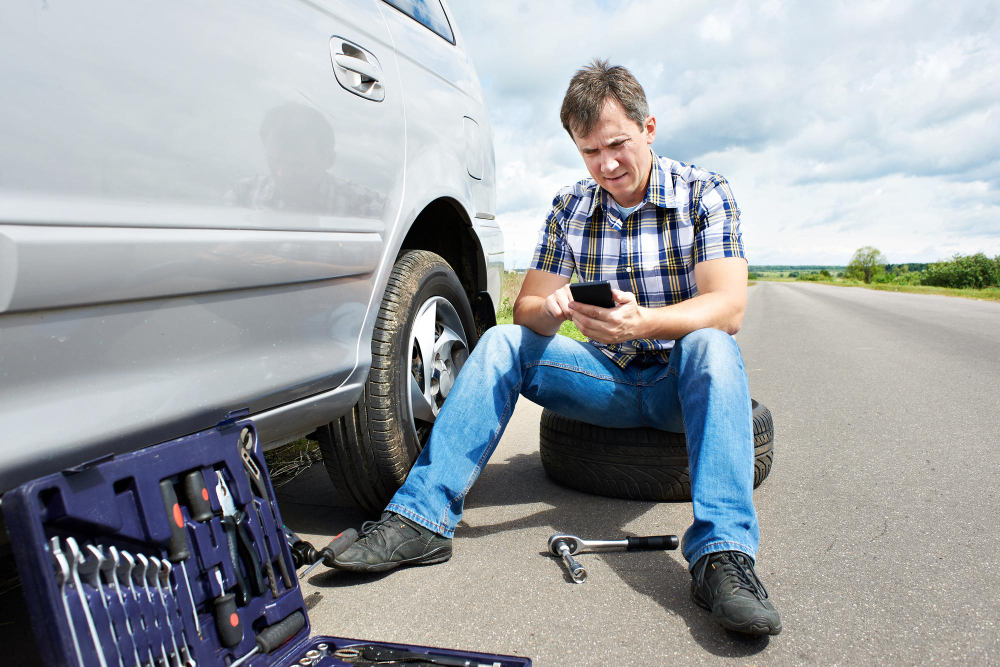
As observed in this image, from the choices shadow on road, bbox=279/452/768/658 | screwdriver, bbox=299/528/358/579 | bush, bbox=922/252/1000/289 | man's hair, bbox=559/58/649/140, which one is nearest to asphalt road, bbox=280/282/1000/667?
shadow on road, bbox=279/452/768/658

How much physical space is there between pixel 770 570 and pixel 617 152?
1443 millimetres

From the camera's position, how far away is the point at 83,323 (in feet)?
3.77

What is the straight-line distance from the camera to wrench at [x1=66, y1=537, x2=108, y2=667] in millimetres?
1021

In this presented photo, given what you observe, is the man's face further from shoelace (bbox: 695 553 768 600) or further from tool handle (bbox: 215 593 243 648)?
tool handle (bbox: 215 593 243 648)

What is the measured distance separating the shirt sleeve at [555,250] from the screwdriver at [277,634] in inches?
65.1

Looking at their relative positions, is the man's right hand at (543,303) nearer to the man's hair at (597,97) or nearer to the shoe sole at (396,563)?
the man's hair at (597,97)

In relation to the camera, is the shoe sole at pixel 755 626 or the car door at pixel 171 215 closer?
the car door at pixel 171 215

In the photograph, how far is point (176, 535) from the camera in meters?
1.21

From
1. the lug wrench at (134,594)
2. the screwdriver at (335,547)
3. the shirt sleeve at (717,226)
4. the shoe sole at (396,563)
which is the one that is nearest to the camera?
the lug wrench at (134,594)

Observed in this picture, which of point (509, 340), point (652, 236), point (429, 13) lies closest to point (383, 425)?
point (509, 340)

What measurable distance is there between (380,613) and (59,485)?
36.7 inches

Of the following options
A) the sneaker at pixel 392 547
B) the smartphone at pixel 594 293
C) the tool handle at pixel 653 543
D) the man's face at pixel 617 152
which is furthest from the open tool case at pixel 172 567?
the man's face at pixel 617 152

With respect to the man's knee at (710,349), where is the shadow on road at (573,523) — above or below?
below

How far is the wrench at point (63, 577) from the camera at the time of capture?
0.99m
